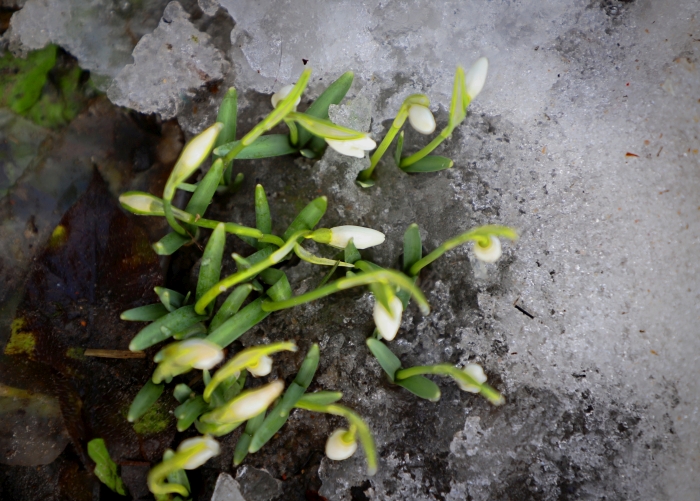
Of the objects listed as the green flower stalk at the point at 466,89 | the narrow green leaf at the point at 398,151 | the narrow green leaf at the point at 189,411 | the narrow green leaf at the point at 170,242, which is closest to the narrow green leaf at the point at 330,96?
the narrow green leaf at the point at 398,151

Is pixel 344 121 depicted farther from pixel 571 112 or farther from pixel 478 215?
pixel 571 112

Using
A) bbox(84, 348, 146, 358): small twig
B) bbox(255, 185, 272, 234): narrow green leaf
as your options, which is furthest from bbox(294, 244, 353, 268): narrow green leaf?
bbox(84, 348, 146, 358): small twig

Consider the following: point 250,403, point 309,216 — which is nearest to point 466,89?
point 309,216

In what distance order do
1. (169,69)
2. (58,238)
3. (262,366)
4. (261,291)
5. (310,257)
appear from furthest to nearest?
(169,69)
(58,238)
(261,291)
(310,257)
(262,366)

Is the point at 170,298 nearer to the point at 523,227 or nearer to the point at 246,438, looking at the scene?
the point at 246,438

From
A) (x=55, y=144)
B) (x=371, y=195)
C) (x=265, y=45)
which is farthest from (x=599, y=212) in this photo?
(x=55, y=144)

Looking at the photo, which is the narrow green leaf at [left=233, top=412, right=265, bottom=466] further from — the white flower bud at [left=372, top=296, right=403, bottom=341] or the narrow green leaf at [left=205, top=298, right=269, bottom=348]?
the white flower bud at [left=372, top=296, right=403, bottom=341]
